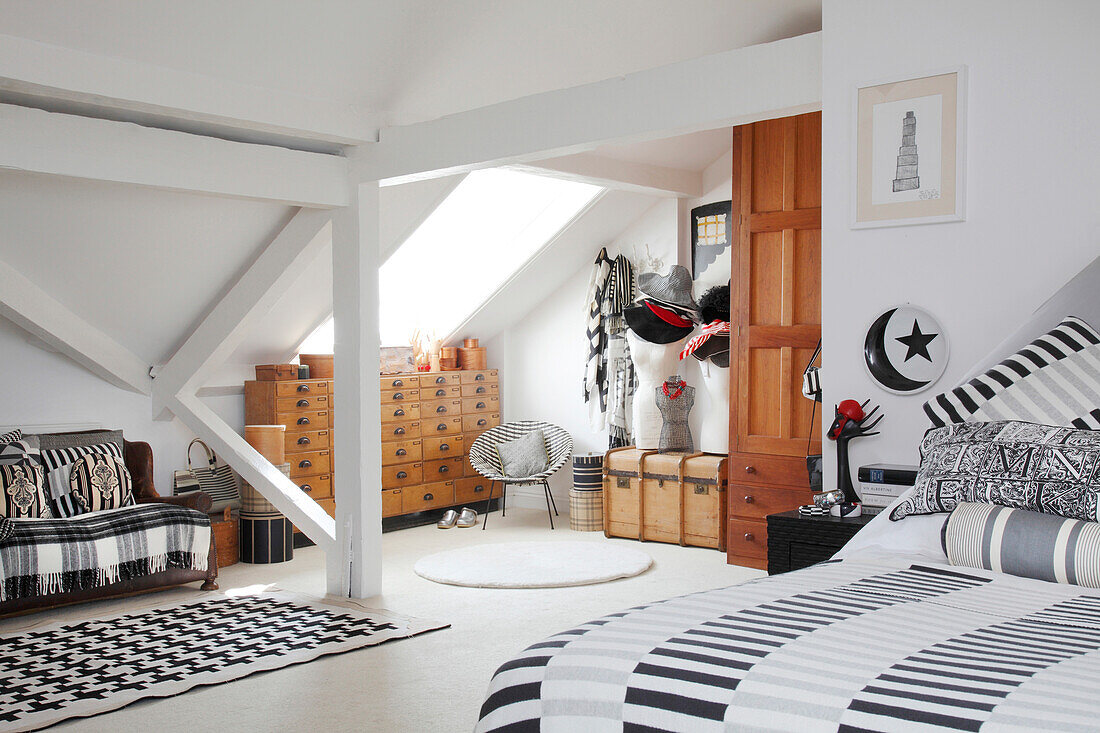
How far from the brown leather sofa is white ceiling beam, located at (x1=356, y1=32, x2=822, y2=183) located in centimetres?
216

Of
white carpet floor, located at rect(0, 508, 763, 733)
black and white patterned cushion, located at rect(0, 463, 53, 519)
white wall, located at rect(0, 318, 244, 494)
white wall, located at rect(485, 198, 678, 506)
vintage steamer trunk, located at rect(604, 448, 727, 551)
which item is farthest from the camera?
white wall, located at rect(485, 198, 678, 506)

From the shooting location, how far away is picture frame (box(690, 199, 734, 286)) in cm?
682

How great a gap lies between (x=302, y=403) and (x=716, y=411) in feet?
8.91

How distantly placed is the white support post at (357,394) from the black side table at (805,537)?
231cm

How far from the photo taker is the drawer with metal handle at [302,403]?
20.9 feet

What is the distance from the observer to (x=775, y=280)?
17.6 ft

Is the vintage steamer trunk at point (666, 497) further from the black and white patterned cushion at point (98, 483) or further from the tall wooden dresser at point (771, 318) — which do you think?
the black and white patterned cushion at point (98, 483)

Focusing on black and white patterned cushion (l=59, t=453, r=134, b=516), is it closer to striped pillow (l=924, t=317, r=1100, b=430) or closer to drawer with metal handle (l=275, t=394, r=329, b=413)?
drawer with metal handle (l=275, t=394, r=329, b=413)

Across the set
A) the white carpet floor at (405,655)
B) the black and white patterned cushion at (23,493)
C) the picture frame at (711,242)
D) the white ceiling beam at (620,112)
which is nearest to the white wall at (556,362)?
the picture frame at (711,242)

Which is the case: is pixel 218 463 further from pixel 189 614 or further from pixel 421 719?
pixel 421 719

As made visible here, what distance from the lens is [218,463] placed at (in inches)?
251

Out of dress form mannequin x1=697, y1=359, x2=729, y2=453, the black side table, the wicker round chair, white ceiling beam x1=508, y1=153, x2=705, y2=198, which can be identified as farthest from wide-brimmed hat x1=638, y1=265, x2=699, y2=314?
the black side table

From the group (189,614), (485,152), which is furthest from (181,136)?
(189,614)

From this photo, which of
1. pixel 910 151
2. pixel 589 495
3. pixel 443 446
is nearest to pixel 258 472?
pixel 443 446
